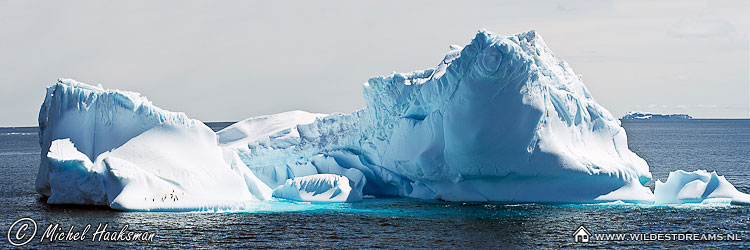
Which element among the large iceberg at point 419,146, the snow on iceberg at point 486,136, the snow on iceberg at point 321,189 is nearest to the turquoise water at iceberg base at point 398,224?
the snow on iceberg at point 321,189

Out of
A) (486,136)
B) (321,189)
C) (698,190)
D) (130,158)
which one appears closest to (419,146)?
(486,136)

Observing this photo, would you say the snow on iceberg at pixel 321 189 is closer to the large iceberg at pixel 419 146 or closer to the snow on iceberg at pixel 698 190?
the large iceberg at pixel 419 146

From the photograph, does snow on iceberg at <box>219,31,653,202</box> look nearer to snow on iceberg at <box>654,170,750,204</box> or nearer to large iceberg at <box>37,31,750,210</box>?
large iceberg at <box>37,31,750,210</box>

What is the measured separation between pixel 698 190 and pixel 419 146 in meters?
9.30

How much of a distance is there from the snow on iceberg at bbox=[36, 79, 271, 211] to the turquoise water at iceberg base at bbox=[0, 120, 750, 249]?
71cm

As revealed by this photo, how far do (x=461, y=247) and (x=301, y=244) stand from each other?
405cm

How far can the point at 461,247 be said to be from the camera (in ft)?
71.9

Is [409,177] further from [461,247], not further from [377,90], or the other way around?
[461,247]

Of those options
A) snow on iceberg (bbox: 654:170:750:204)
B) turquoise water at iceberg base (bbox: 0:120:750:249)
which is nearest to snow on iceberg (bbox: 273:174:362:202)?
turquoise water at iceberg base (bbox: 0:120:750:249)

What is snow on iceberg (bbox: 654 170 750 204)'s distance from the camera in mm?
28438

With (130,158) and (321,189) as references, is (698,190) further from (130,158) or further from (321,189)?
(130,158)

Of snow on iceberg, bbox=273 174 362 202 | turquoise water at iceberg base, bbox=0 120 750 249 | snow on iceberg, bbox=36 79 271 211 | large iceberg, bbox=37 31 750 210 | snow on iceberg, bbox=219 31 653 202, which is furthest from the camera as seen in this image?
snow on iceberg, bbox=273 174 362 202

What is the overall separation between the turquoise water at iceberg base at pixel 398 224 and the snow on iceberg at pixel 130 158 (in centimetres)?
71

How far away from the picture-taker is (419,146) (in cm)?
3059
